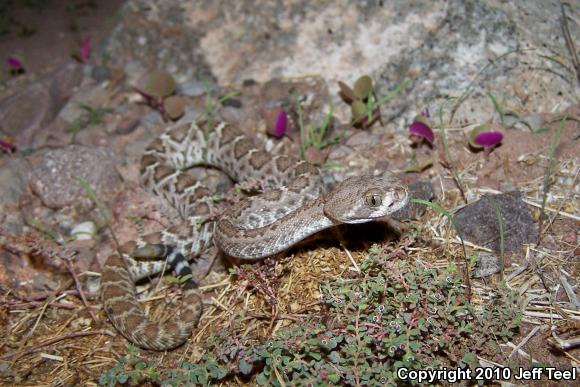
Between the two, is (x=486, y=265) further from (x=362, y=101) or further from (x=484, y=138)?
(x=362, y=101)

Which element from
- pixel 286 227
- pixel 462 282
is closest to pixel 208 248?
pixel 286 227

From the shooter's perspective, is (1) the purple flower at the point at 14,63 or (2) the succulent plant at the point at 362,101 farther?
(1) the purple flower at the point at 14,63

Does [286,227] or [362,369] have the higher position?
[286,227]

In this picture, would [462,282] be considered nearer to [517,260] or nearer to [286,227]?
[517,260]

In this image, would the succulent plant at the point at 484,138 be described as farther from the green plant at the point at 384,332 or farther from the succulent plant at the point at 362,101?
the green plant at the point at 384,332

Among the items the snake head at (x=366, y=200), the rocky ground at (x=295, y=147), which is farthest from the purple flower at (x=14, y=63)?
the snake head at (x=366, y=200)

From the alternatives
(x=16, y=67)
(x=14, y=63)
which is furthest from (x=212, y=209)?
(x=16, y=67)
